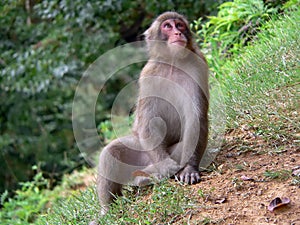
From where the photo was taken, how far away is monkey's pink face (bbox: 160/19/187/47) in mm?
5320

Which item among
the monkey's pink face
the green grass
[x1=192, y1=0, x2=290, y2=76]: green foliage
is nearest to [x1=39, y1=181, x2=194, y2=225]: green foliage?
the green grass

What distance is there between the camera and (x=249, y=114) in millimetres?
5703

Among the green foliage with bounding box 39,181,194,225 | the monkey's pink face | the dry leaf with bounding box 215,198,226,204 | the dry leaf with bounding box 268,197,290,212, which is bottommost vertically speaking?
the green foliage with bounding box 39,181,194,225

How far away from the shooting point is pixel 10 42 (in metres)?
11.5

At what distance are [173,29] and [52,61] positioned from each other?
17.2 feet

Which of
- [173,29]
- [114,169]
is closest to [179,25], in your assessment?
[173,29]

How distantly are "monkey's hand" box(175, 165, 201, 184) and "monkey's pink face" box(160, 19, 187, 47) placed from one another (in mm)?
1198

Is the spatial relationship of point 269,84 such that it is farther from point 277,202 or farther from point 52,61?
point 52,61

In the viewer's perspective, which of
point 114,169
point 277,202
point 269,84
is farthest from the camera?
point 269,84

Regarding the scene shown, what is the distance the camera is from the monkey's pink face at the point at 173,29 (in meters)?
5.32

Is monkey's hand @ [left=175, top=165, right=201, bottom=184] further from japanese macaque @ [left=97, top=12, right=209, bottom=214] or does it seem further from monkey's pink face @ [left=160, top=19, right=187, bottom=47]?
monkey's pink face @ [left=160, top=19, right=187, bottom=47]

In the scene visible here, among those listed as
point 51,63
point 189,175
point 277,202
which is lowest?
point 51,63

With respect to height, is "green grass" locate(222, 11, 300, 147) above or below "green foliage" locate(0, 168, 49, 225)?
above

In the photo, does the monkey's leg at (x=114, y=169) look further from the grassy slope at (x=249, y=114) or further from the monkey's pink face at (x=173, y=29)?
the monkey's pink face at (x=173, y=29)
